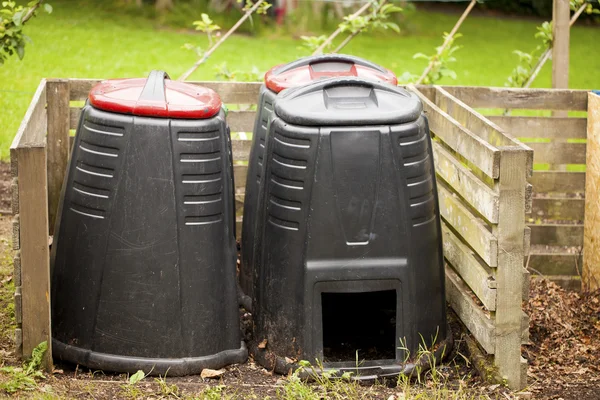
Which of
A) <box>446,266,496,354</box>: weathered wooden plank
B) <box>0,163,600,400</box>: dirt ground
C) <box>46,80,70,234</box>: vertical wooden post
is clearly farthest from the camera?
<box>46,80,70,234</box>: vertical wooden post

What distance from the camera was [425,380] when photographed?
11.3 ft

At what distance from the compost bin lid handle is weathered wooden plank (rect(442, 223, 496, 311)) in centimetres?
149

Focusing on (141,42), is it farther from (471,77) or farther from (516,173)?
(516,173)

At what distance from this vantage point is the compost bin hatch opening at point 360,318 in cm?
400

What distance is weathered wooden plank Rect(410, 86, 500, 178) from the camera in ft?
10.6

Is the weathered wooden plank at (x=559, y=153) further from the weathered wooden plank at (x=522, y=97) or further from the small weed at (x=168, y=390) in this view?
the small weed at (x=168, y=390)

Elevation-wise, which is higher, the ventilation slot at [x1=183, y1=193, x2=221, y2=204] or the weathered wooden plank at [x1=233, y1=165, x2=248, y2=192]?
the ventilation slot at [x1=183, y1=193, x2=221, y2=204]

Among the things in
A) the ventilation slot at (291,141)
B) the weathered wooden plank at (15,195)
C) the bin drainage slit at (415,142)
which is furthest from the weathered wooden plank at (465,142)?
the weathered wooden plank at (15,195)

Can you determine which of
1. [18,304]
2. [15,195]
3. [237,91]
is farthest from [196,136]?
[237,91]

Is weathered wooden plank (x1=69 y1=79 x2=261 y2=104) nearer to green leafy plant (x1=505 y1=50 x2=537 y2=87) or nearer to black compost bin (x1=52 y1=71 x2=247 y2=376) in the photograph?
black compost bin (x1=52 y1=71 x2=247 y2=376)

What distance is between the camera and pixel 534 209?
5.23 m

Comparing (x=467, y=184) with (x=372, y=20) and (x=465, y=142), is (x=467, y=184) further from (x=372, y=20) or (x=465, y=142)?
(x=372, y=20)

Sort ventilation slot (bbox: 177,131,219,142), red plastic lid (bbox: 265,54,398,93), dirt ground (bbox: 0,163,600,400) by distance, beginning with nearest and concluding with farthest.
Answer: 1. dirt ground (bbox: 0,163,600,400)
2. ventilation slot (bbox: 177,131,219,142)
3. red plastic lid (bbox: 265,54,398,93)

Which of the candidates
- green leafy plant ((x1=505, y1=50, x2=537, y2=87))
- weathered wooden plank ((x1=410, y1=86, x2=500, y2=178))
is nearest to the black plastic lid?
weathered wooden plank ((x1=410, y1=86, x2=500, y2=178))
